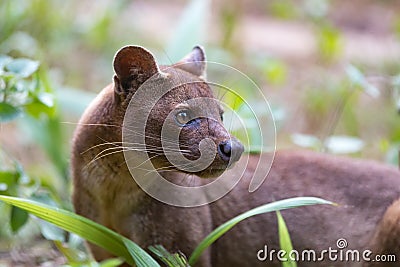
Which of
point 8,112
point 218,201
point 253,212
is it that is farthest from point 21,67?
point 253,212

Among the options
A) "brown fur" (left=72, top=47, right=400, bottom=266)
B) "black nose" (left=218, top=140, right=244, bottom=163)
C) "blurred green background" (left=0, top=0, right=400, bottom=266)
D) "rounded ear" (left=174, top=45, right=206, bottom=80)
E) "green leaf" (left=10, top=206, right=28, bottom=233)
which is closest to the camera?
"black nose" (left=218, top=140, right=244, bottom=163)

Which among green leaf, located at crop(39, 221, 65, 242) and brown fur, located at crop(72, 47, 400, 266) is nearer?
brown fur, located at crop(72, 47, 400, 266)

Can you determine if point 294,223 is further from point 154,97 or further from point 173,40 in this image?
point 173,40

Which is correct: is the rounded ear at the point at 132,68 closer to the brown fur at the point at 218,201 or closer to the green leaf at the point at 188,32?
the brown fur at the point at 218,201

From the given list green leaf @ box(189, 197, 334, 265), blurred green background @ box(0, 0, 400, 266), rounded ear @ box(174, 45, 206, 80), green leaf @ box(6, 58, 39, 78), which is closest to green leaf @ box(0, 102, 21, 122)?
blurred green background @ box(0, 0, 400, 266)

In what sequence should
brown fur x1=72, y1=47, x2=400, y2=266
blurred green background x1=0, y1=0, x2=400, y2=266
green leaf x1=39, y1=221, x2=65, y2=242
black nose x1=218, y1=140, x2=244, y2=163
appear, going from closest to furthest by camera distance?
1. black nose x1=218, y1=140, x2=244, y2=163
2. brown fur x1=72, y1=47, x2=400, y2=266
3. green leaf x1=39, y1=221, x2=65, y2=242
4. blurred green background x1=0, y1=0, x2=400, y2=266

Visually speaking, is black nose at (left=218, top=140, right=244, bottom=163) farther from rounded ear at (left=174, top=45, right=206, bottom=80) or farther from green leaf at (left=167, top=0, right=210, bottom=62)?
green leaf at (left=167, top=0, right=210, bottom=62)

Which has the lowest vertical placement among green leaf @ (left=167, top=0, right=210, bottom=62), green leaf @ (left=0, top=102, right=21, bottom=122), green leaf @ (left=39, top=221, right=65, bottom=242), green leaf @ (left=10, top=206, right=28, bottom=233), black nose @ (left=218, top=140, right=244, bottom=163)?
green leaf @ (left=39, top=221, right=65, bottom=242)
